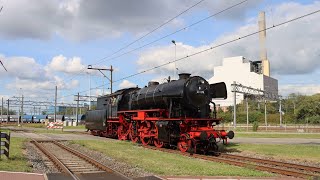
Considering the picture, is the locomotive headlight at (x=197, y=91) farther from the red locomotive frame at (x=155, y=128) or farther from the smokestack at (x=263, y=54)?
the smokestack at (x=263, y=54)

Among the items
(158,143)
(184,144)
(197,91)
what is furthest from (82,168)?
(158,143)

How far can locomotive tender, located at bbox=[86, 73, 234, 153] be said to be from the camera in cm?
1927

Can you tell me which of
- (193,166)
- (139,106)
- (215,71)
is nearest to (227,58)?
(215,71)

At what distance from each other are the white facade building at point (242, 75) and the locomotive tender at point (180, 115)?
355 ft

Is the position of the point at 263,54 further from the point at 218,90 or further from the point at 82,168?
the point at 82,168

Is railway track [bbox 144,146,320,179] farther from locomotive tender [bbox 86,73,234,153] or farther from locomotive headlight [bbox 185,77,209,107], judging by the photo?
locomotive headlight [bbox 185,77,209,107]

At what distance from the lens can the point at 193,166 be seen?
13469 mm

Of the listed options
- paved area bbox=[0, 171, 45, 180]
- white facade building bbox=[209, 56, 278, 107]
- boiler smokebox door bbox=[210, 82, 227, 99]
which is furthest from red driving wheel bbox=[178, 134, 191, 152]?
white facade building bbox=[209, 56, 278, 107]

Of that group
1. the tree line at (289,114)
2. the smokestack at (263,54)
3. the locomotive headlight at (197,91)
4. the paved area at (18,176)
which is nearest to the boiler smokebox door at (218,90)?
the locomotive headlight at (197,91)

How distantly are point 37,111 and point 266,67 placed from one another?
103 m

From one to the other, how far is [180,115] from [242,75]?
123 m

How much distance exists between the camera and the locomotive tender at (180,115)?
19.3m

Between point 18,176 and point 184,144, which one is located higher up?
point 184,144

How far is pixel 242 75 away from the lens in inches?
5472
